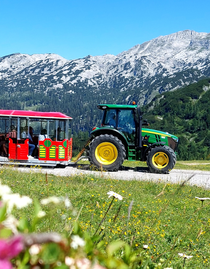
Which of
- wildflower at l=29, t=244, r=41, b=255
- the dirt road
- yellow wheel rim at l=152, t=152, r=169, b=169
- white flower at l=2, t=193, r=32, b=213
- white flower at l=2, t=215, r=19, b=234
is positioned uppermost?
white flower at l=2, t=193, r=32, b=213

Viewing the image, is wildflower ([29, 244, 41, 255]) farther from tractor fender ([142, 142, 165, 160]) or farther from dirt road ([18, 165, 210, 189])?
tractor fender ([142, 142, 165, 160])

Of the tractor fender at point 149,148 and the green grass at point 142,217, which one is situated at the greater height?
the tractor fender at point 149,148

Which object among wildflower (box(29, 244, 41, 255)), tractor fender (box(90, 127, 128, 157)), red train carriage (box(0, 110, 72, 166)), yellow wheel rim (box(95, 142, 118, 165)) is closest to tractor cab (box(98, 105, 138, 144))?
tractor fender (box(90, 127, 128, 157))

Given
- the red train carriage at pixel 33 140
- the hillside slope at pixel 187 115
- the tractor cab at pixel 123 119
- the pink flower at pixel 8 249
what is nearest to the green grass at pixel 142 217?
the pink flower at pixel 8 249

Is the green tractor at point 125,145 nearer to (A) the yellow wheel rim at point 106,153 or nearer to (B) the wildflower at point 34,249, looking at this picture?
(A) the yellow wheel rim at point 106,153

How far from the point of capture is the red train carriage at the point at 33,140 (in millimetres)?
14539

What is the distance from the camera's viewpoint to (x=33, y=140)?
15227mm

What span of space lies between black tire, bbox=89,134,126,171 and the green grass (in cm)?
287

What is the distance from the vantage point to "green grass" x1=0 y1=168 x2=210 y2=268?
4.47m

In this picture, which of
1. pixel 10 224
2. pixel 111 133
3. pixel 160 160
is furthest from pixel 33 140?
pixel 10 224

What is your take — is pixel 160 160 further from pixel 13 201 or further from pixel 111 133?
pixel 13 201

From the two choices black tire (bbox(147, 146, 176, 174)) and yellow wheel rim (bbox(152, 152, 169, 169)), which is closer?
black tire (bbox(147, 146, 176, 174))

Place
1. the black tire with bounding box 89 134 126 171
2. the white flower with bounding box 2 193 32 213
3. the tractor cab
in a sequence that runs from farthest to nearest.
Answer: the tractor cab → the black tire with bounding box 89 134 126 171 → the white flower with bounding box 2 193 32 213

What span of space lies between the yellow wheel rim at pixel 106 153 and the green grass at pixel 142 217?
120 inches
